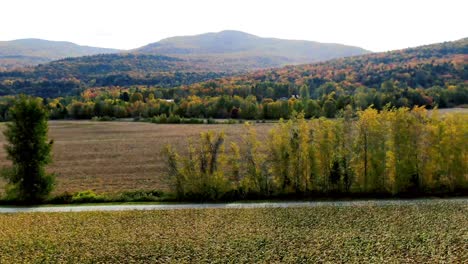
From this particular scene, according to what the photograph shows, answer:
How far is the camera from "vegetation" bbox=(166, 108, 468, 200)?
3800 cm

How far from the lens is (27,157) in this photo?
129ft

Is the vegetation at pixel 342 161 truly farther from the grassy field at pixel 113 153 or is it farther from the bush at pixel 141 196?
the grassy field at pixel 113 153

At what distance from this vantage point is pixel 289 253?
24922 millimetres

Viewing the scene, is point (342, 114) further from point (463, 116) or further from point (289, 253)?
point (289, 253)

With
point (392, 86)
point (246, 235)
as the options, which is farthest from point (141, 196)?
point (392, 86)

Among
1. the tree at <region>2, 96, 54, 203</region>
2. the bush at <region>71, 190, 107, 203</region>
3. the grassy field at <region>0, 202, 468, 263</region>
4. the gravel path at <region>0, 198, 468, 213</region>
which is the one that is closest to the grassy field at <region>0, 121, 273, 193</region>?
the bush at <region>71, 190, 107, 203</region>

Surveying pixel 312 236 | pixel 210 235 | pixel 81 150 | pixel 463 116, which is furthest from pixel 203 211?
pixel 81 150

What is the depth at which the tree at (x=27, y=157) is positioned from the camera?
3922cm

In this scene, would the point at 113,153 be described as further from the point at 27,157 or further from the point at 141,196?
the point at 141,196

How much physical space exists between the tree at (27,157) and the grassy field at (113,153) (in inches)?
165

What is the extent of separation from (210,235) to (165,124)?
8123cm

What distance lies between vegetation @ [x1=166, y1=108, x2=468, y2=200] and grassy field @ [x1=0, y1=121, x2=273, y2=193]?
7.05 m

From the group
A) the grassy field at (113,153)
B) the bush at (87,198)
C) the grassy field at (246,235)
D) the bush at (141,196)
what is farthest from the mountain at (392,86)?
the grassy field at (246,235)

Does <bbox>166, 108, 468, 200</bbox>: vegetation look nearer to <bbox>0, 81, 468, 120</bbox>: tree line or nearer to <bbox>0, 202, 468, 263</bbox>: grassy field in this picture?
<bbox>0, 202, 468, 263</bbox>: grassy field
